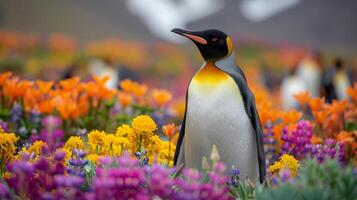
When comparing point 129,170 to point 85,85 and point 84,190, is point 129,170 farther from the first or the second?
point 85,85

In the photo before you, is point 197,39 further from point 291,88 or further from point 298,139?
point 291,88

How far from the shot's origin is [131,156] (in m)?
3.13

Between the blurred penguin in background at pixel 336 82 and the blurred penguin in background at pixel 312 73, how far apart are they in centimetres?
105

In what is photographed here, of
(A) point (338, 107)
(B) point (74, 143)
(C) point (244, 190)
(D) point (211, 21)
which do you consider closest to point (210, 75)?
(C) point (244, 190)

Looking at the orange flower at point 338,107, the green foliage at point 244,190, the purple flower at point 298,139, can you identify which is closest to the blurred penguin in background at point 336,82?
the orange flower at point 338,107

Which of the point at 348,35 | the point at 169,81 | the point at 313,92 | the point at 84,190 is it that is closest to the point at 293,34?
the point at 348,35

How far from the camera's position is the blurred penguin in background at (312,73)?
10.8 m

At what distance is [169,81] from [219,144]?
15.6 metres

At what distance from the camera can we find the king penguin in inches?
120

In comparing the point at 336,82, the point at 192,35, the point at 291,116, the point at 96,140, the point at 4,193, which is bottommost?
the point at 4,193

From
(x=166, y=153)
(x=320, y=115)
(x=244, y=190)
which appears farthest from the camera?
(x=320, y=115)

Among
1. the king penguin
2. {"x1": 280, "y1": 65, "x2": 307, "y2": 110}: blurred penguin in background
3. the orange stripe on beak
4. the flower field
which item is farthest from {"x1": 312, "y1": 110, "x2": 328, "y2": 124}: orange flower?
{"x1": 280, "y1": 65, "x2": 307, "y2": 110}: blurred penguin in background

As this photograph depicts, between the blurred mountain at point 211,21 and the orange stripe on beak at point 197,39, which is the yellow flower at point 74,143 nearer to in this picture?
the orange stripe on beak at point 197,39

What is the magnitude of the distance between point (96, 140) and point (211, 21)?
42014 millimetres
